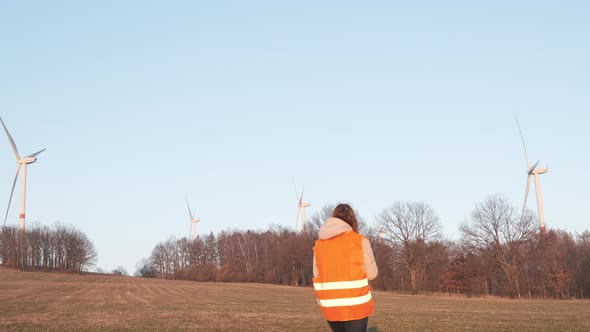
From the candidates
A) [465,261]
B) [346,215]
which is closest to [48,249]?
[465,261]

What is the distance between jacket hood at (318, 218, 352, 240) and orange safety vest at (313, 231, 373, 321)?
5cm

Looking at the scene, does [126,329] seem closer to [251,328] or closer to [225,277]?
[251,328]

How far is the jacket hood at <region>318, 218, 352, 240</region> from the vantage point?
6.50 meters

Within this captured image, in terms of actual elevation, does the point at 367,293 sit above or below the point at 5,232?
below

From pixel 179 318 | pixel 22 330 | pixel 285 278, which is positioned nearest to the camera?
pixel 22 330

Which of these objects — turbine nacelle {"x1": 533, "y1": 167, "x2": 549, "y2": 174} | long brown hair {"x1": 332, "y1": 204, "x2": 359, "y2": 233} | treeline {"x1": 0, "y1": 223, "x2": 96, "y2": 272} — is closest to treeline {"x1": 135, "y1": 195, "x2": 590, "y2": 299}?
turbine nacelle {"x1": 533, "y1": 167, "x2": 549, "y2": 174}

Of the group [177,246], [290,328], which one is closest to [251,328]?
[290,328]

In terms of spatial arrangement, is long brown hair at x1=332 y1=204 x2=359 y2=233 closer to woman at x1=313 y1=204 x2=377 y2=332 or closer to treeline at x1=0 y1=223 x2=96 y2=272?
woman at x1=313 y1=204 x2=377 y2=332

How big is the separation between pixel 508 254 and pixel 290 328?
63.3 metres

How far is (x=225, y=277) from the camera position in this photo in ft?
401

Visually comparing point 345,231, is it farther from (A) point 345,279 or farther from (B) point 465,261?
(B) point 465,261

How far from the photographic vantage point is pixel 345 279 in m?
6.46

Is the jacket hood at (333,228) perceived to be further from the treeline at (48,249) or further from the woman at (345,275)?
the treeline at (48,249)

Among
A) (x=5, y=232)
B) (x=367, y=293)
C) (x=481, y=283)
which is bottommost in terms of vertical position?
(x=481, y=283)
